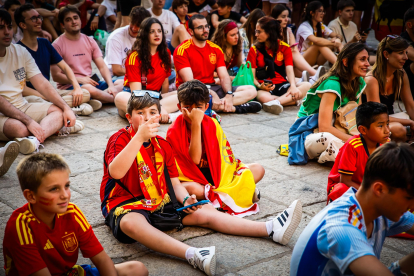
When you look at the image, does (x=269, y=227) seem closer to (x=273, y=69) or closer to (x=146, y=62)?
(x=146, y=62)

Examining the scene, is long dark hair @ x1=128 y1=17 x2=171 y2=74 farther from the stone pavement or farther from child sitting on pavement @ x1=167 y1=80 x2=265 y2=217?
child sitting on pavement @ x1=167 y1=80 x2=265 y2=217

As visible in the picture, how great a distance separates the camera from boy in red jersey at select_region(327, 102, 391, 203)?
8.73ft

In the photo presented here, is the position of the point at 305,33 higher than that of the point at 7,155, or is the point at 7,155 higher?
the point at 305,33

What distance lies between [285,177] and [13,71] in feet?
9.04

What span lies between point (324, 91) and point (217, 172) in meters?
1.29

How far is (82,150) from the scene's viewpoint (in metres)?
4.00

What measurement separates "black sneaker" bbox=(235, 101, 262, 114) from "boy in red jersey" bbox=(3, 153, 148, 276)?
381 cm

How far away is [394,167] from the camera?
1.51 m

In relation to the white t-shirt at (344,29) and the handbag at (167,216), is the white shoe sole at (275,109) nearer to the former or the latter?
the white t-shirt at (344,29)

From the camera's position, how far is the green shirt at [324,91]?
3547mm

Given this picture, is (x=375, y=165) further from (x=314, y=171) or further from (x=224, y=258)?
(x=314, y=171)

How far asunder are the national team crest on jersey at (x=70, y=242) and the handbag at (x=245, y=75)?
423cm

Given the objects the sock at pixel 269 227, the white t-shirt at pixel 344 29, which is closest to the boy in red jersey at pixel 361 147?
the sock at pixel 269 227

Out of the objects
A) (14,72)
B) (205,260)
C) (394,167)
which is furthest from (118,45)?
(394,167)
